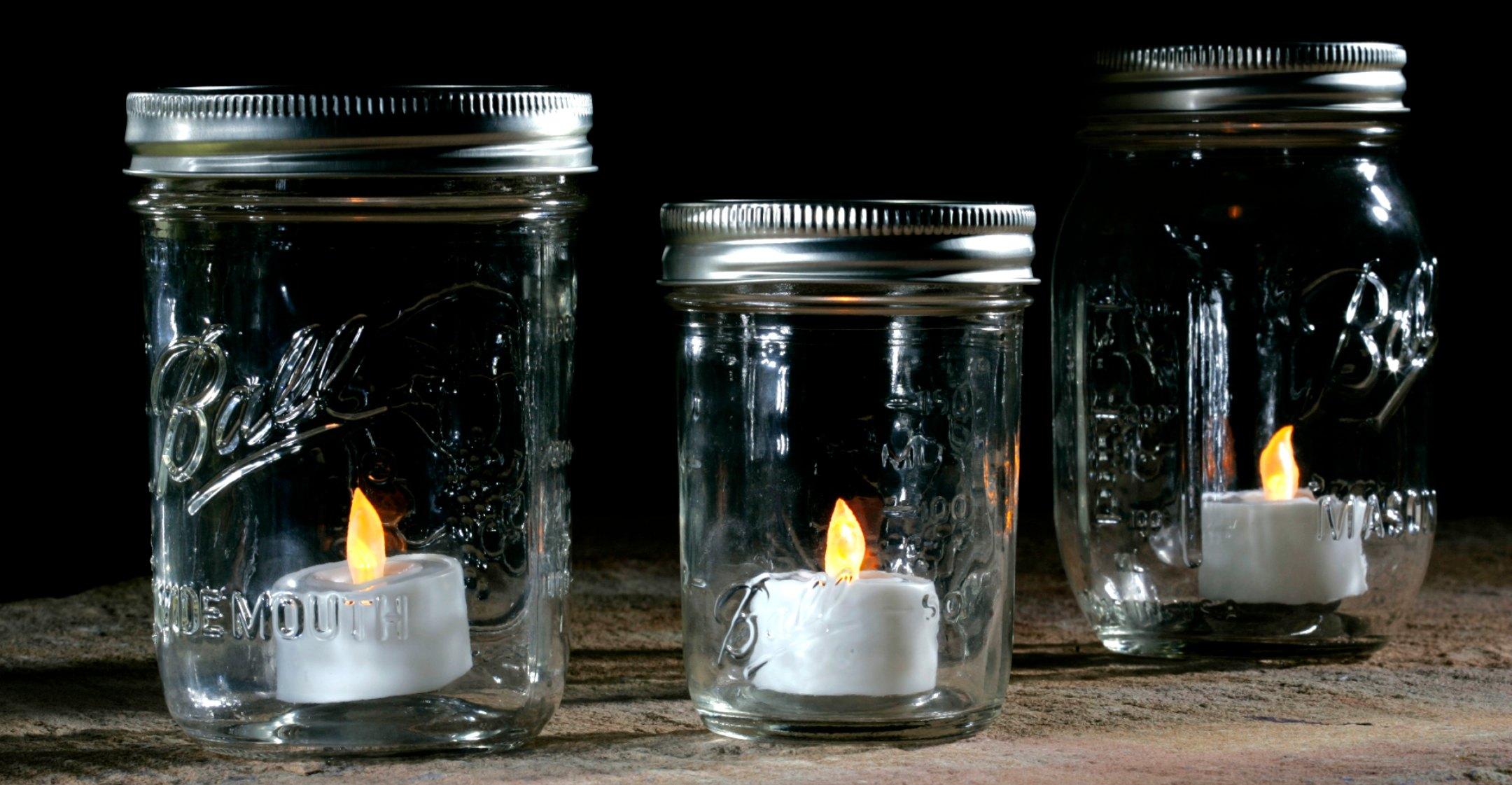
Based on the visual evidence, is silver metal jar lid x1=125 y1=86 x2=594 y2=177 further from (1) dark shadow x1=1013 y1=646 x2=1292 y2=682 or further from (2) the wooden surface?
(1) dark shadow x1=1013 y1=646 x2=1292 y2=682

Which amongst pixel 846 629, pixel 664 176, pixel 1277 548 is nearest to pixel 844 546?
pixel 846 629

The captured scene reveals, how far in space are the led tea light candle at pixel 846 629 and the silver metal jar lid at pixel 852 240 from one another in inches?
4.6

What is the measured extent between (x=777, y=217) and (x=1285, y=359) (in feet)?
1.44

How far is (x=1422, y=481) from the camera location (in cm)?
129

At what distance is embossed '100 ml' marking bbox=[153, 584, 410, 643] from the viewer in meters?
0.95

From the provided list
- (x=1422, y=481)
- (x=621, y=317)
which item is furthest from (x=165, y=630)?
(x=621, y=317)

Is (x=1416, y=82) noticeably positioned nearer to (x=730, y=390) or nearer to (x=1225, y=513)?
(x=1225, y=513)

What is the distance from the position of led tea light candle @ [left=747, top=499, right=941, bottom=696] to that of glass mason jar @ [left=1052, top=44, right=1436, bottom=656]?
1.06 feet

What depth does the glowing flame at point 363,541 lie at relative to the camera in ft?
3.16

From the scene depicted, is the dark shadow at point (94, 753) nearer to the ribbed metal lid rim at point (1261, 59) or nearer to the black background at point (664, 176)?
the ribbed metal lid rim at point (1261, 59)

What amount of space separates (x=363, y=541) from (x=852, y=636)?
0.23 meters

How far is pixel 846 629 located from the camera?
971 millimetres

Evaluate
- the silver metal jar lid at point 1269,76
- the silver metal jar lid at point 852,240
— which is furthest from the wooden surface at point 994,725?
the silver metal jar lid at point 1269,76

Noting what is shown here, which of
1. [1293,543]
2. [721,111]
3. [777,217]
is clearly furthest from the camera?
[721,111]
